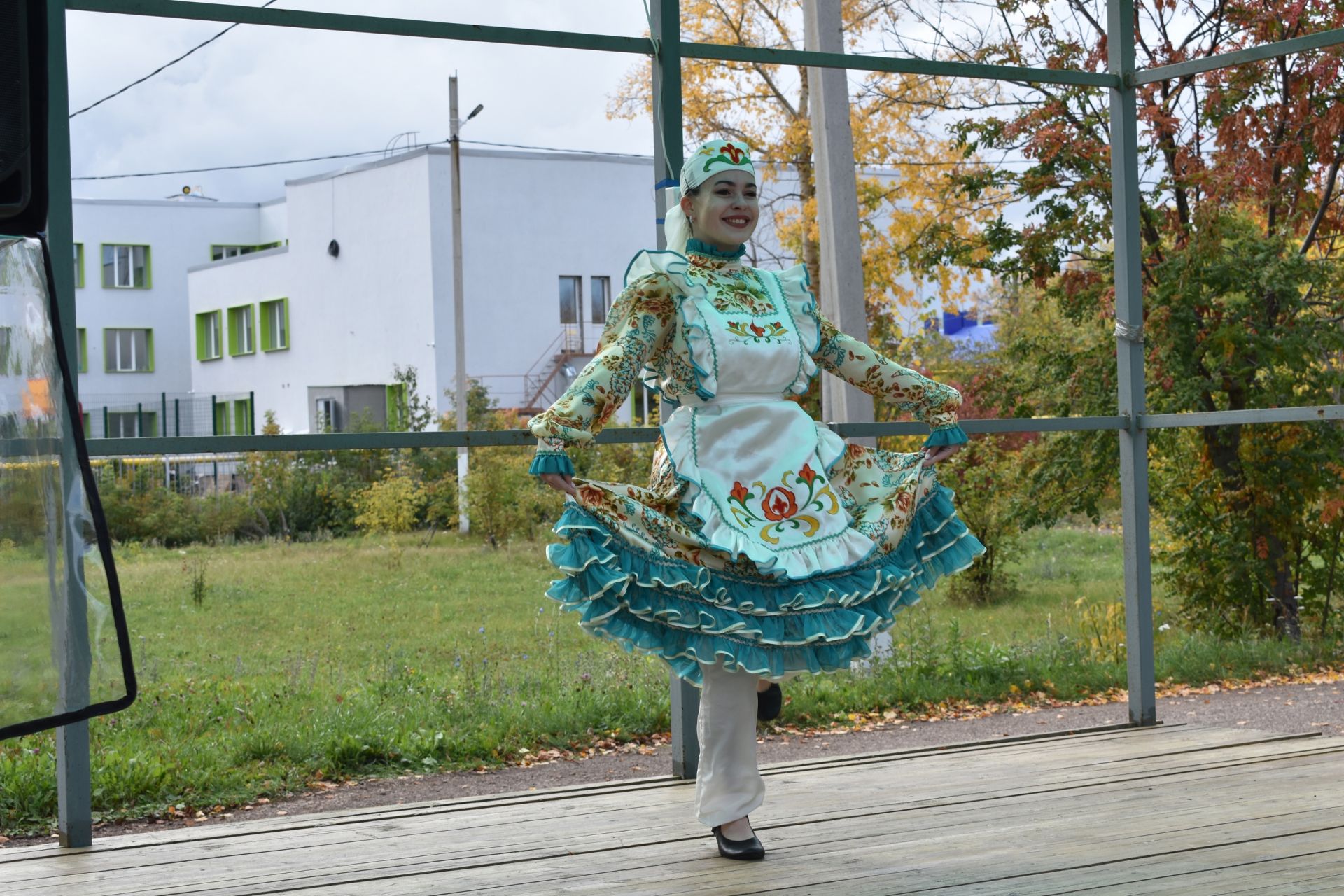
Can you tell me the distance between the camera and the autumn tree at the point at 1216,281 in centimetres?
784

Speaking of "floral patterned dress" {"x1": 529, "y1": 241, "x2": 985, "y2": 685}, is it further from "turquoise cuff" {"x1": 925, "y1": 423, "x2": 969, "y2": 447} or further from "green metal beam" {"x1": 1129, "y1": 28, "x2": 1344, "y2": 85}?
"green metal beam" {"x1": 1129, "y1": 28, "x2": 1344, "y2": 85}

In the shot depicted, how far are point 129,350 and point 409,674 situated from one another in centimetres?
2612

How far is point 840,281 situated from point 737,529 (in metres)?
5.03

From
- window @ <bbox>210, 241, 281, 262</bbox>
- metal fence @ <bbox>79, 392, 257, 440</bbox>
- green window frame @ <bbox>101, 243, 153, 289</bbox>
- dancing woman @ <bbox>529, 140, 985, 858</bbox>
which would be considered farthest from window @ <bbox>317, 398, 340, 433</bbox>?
dancing woman @ <bbox>529, 140, 985, 858</bbox>

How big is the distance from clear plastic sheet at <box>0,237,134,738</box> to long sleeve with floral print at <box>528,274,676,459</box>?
1158 millimetres

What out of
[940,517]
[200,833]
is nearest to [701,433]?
[940,517]

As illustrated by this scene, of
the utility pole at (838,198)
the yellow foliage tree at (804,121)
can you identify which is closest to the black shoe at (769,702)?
the utility pole at (838,198)

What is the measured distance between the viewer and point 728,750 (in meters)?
3.10

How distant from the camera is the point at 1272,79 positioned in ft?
26.3

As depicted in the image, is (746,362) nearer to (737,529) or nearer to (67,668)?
(737,529)

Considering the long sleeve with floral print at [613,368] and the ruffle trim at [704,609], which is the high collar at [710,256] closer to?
the long sleeve with floral print at [613,368]

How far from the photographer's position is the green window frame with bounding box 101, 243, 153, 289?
101 feet

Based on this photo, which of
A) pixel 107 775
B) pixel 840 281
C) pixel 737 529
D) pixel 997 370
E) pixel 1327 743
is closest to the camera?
pixel 737 529

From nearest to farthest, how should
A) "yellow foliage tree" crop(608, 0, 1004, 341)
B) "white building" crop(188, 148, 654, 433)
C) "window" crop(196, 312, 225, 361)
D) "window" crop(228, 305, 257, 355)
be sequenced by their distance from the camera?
"yellow foliage tree" crop(608, 0, 1004, 341) < "white building" crop(188, 148, 654, 433) < "window" crop(228, 305, 257, 355) < "window" crop(196, 312, 225, 361)
